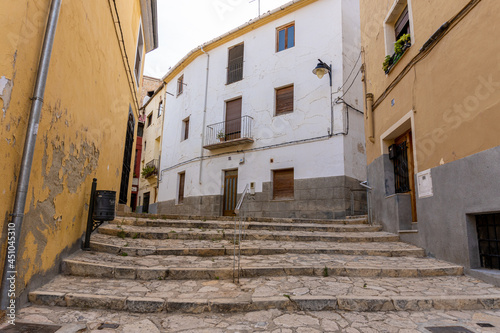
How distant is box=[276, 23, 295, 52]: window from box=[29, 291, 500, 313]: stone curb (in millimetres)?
10814

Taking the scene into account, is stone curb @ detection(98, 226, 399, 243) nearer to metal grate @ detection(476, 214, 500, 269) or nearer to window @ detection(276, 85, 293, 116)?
metal grate @ detection(476, 214, 500, 269)

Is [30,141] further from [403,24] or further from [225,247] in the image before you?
[403,24]

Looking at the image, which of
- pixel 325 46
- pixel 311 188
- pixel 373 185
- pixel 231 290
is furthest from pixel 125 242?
pixel 325 46

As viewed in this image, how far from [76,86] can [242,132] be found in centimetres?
888

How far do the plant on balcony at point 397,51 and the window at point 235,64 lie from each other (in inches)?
298

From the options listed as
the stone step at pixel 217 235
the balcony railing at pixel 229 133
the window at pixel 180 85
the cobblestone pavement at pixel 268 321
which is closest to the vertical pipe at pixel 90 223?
the stone step at pixel 217 235

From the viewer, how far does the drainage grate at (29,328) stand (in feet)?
7.69

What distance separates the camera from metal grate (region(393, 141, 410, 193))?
6285 mm

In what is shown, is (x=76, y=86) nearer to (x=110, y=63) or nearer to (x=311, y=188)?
(x=110, y=63)

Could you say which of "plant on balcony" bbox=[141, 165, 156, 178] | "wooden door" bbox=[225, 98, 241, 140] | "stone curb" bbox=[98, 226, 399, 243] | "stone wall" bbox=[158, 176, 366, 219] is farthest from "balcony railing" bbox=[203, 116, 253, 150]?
"stone curb" bbox=[98, 226, 399, 243]

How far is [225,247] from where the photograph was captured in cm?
476

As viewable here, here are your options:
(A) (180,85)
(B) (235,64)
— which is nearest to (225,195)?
(B) (235,64)

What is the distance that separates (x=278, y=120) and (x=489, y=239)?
8429 mm

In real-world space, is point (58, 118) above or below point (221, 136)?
below
